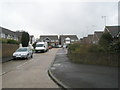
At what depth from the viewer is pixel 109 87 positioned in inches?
254

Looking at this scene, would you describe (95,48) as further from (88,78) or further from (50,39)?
(50,39)

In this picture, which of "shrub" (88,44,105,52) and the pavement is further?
"shrub" (88,44,105,52)

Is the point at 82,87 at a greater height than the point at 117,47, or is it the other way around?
the point at 117,47

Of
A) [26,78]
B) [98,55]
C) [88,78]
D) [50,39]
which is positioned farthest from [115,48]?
[50,39]

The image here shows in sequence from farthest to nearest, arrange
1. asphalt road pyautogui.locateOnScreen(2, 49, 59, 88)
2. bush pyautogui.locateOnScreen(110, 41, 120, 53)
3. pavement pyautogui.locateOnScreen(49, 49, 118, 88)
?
bush pyautogui.locateOnScreen(110, 41, 120, 53) → asphalt road pyautogui.locateOnScreen(2, 49, 59, 88) → pavement pyautogui.locateOnScreen(49, 49, 118, 88)

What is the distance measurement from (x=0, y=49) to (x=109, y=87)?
666 inches

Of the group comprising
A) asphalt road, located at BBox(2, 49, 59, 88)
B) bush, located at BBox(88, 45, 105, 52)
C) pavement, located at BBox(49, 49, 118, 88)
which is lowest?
asphalt road, located at BBox(2, 49, 59, 88)

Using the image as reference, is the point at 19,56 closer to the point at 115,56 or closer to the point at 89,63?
the point at 89,63

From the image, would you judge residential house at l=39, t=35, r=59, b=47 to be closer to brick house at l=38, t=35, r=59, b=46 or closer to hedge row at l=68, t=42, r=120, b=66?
brick house at l=38, t=35, r=59, b=46

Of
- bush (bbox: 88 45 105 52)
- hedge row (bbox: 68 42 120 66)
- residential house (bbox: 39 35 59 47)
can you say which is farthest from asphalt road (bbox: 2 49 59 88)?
residential house (bbox: 39 35 59 47)

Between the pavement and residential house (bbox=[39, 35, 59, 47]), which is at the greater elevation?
residential house (bbox=[39, 35, 59, 47])

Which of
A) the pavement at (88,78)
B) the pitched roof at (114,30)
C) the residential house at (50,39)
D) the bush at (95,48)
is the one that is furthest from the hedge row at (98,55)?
the residential house at (50,39)

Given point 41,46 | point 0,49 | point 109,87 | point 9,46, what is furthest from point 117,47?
point 41,46

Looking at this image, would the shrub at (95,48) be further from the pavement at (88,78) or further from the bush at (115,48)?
the pavement at (88,78)
